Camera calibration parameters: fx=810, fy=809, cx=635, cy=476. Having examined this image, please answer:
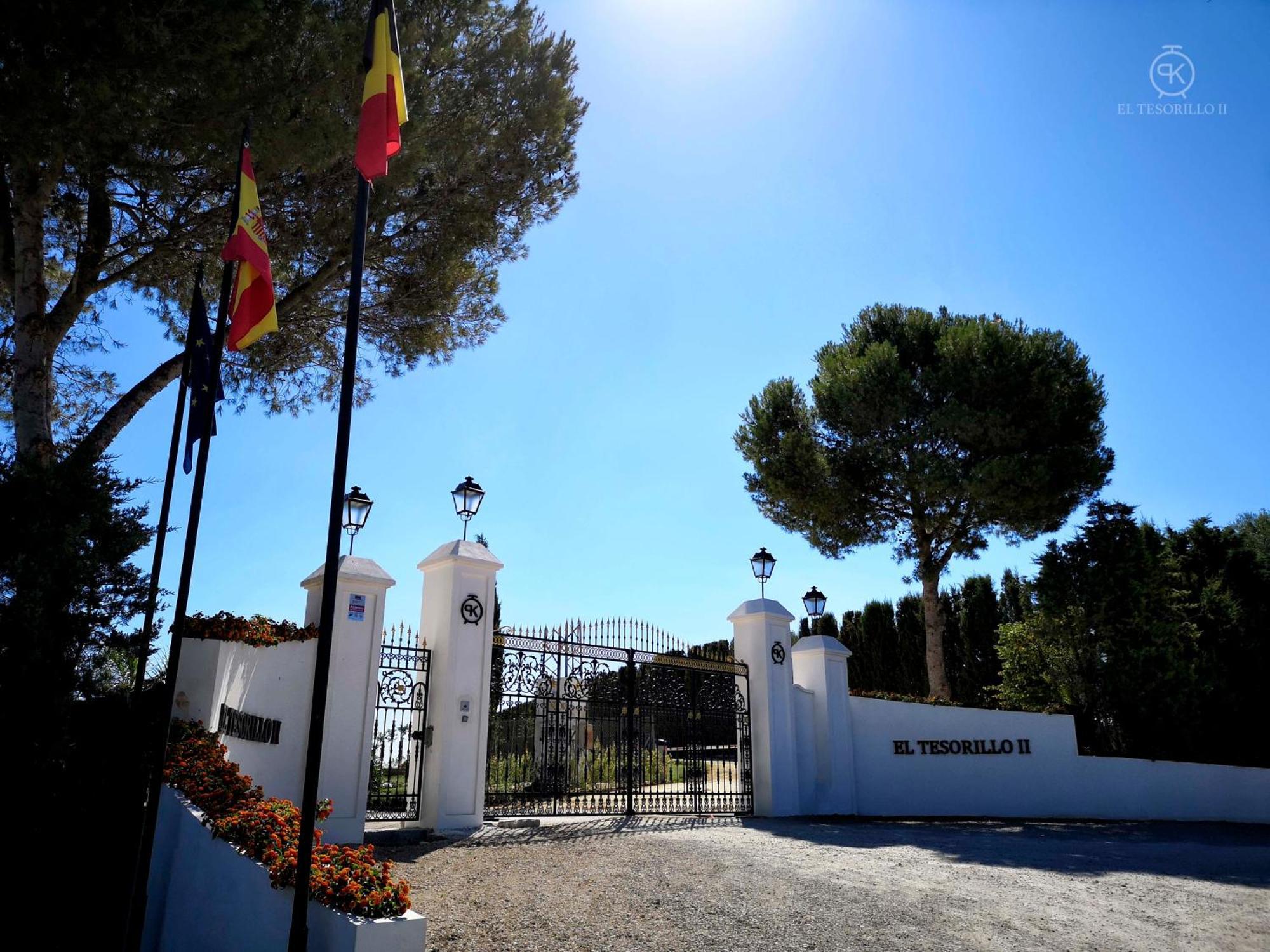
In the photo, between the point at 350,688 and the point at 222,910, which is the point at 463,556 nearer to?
the point at 350,688

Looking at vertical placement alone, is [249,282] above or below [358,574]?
above

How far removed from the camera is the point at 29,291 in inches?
290

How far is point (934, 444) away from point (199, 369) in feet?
49.3

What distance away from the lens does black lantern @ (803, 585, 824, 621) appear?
525 inches

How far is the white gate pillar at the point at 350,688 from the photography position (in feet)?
25.9

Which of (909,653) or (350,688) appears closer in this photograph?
(350,688)

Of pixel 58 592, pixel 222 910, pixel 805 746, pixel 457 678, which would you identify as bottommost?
pixel 222 910

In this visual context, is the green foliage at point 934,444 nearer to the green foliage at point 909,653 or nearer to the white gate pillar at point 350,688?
the green foliage at point 909,653

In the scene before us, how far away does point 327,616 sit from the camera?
12.1ft

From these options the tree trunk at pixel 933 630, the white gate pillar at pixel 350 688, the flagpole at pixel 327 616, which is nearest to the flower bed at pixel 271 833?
the flagpole at pixel 327 616

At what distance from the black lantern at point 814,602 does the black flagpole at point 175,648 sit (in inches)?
389

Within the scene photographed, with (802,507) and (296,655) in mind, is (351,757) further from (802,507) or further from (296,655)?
(802,507)

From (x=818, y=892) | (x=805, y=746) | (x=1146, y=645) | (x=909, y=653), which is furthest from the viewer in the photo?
(x=909, y=653)

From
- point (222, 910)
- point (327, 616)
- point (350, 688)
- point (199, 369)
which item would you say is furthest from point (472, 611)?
point (327, 616)
